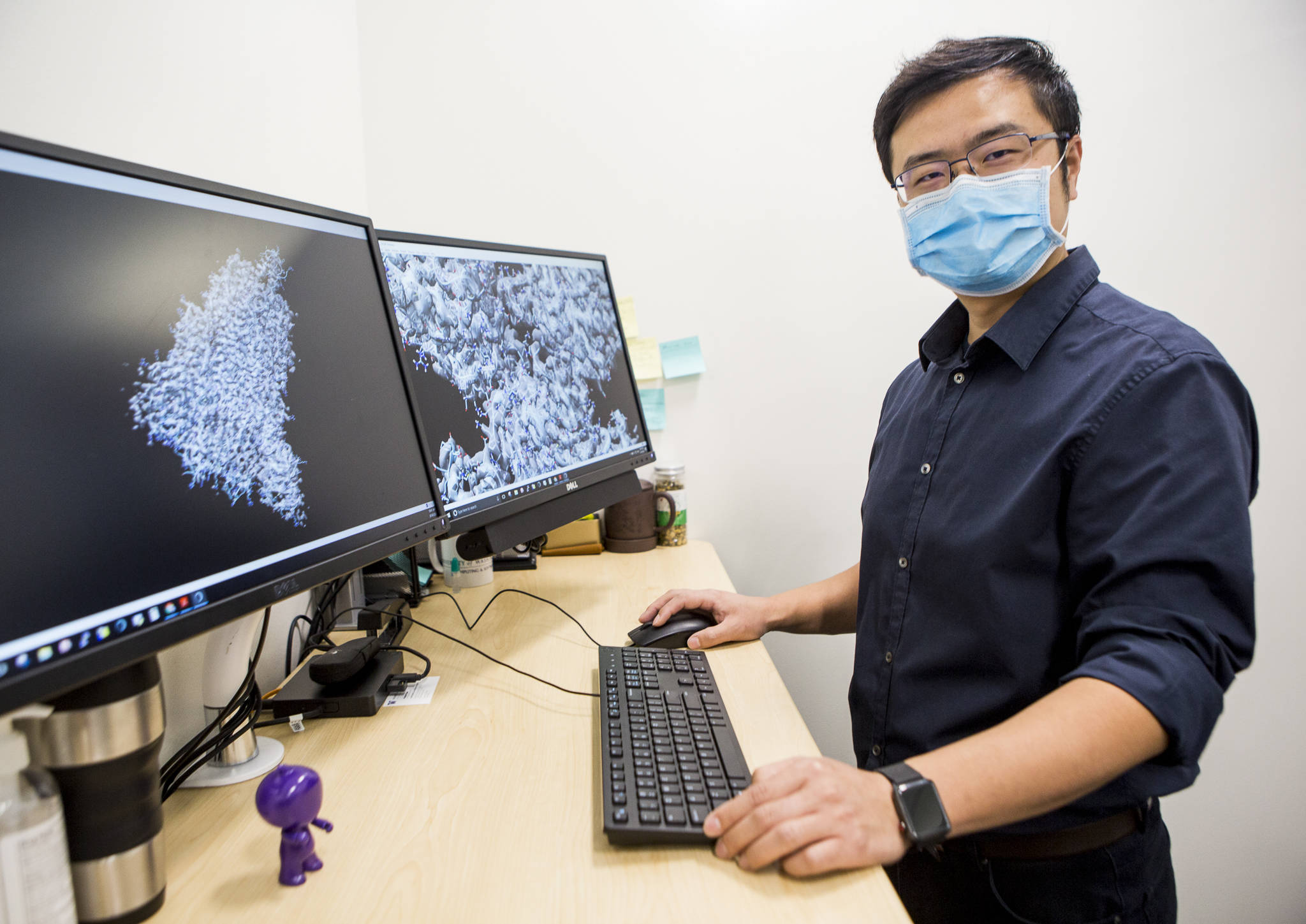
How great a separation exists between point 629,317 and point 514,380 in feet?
2.14

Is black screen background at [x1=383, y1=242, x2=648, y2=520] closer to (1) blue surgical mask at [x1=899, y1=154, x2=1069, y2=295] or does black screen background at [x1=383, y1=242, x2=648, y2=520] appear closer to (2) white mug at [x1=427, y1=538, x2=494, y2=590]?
(2) white mug at [x1=427, y1=538, x2=494, y2=590]

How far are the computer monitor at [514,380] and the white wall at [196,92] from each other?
32 cm

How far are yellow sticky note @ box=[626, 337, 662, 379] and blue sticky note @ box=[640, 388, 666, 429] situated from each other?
3 cm

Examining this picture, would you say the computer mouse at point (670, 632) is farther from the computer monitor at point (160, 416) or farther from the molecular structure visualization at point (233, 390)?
the molecular structure visualization at point (233, 390)

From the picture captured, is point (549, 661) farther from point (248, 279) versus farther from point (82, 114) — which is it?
point (82, 114)

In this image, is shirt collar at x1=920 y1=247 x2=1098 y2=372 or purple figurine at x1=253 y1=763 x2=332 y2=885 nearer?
purple figurine at x1=253 y1=763 x2=332 y2=885

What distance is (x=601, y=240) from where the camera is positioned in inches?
63.6

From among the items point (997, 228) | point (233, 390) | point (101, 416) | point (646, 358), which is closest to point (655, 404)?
point (646, 358)

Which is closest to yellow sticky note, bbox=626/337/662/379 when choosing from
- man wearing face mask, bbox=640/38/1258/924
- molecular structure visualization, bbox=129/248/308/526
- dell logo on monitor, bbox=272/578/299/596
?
man wearing face mask, bbox=640/38/1258/924

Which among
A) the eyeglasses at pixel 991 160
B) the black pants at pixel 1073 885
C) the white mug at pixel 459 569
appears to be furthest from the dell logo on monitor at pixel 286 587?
the eyeglasses at pixel 991 160

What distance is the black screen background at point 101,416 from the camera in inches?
16.6

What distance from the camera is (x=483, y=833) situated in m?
0.57

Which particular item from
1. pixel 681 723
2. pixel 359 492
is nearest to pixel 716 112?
pixel 359 492

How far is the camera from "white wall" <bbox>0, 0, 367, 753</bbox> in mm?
719
